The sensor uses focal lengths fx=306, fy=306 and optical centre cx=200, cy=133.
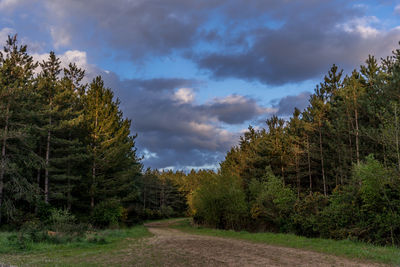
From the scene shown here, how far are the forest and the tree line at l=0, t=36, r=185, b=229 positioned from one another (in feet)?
0.38

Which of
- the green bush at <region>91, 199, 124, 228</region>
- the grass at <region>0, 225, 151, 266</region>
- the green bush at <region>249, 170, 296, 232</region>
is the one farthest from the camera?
the green bush at <region>91, 199, 124, 228</region>

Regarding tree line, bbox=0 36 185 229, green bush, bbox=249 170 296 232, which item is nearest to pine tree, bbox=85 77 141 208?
tree line, bbox=0 36 185 229

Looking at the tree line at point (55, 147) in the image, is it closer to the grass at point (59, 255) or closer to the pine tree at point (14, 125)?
the pine tree at point (14, 125)

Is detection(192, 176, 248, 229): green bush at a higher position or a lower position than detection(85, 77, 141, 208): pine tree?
lower

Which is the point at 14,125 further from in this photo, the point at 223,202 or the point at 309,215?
the point at 309,215

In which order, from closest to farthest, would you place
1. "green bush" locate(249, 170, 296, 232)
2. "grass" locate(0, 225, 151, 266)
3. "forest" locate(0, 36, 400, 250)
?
1. "grass" locate(0, 225, 151, 266)
2. "forest" locate(0, 36, 400, 250)
3. "green bush" locate(249, 170, 296, 232)

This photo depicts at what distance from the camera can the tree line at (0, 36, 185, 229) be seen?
78.0 ft

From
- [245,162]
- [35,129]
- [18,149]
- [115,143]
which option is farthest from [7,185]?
[245,162]

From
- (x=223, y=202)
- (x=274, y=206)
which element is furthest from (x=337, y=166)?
(x=223, y=202)

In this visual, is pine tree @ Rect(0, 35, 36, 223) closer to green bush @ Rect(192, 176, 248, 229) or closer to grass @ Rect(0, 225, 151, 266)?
grass @ Rect(0, 225, 151, 266)

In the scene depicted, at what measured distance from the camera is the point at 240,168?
37.3 metres

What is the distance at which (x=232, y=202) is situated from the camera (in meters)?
27.7

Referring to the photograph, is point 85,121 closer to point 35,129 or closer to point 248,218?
point 35,129

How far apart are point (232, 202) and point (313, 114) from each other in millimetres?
10815
